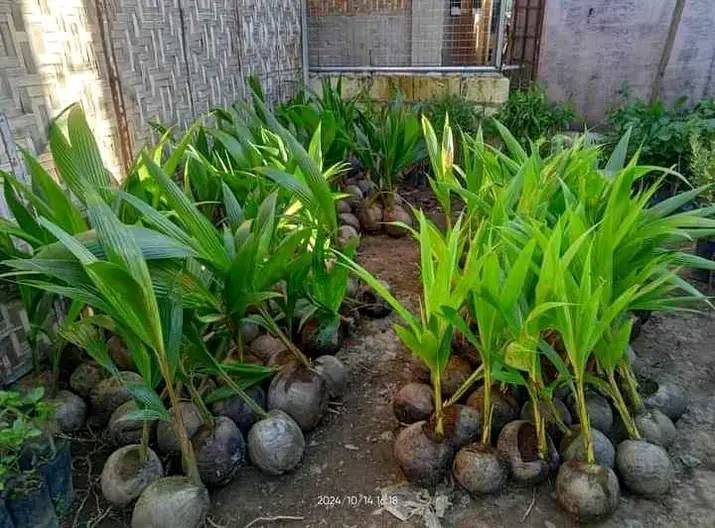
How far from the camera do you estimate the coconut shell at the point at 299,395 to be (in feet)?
4.54

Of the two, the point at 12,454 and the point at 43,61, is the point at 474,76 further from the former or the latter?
the point at 12,454

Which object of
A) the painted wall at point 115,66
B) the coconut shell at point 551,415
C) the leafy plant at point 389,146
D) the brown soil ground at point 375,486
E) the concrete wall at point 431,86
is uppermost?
the painted wall at point 115,66

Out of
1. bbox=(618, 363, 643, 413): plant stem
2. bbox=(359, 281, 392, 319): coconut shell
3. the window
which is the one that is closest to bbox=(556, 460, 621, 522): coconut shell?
bbox=(618, 363, 643, 413): plant stem

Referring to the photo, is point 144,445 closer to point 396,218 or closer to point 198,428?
point 198,428

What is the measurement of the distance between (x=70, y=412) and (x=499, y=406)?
3.59ft

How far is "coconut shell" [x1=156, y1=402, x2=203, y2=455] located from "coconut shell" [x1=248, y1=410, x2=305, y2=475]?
130mm

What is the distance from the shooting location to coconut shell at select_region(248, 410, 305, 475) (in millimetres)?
1265

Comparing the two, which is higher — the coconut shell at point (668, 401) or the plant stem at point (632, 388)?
the plant stem at point (632, 388)

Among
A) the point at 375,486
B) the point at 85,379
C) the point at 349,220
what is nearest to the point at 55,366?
the point at 85,379

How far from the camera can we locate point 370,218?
2770 millimetres

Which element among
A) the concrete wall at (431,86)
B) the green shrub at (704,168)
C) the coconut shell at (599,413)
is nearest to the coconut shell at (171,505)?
the coconut shell at (599,413)

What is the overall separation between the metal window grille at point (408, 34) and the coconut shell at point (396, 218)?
1.38m

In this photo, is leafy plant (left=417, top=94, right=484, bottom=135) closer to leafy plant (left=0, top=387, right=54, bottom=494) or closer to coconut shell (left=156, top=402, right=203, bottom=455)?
coconut shell (left=156, top=402, right=203, bottom=455)

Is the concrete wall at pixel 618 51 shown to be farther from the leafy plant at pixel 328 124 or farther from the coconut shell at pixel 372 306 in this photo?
the coconut shell at pixel 372 306
